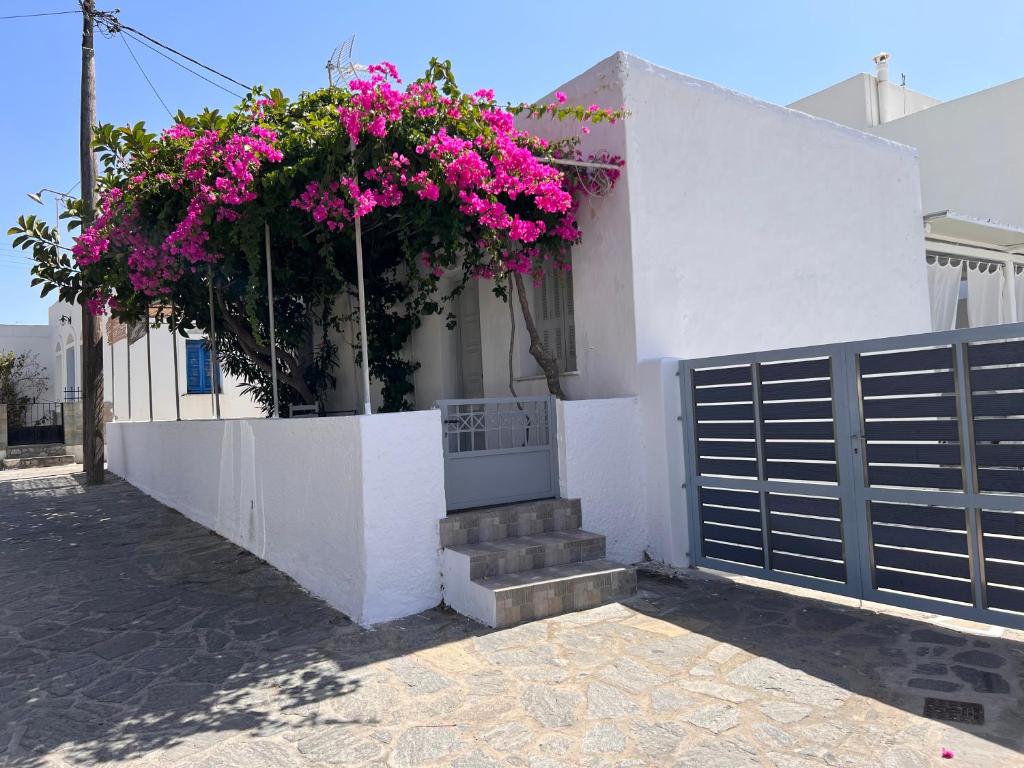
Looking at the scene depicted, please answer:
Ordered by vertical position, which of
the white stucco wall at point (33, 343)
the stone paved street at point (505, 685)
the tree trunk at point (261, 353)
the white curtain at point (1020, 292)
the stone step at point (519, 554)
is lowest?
the stone paved street at point (505, 685)

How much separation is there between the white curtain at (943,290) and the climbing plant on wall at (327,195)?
5.83m

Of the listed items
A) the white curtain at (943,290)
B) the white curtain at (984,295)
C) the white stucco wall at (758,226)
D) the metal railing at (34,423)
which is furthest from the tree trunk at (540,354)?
the metal railing at (34,423)

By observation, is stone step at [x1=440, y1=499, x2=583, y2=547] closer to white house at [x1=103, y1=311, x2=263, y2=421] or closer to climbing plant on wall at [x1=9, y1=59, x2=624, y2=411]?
climbing plant on wall at [x1=9, y1=59, x2=624, y2=411]

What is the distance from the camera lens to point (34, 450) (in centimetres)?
1880

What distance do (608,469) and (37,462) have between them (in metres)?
17.4

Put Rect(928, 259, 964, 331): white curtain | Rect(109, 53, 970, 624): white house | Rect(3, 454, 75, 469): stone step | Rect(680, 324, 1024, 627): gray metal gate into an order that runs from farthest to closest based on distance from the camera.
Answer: Rect(3, 454, 75, 469): stone step < Rect(928, 259, 964, 331): white curtain < Rect(109, 53, 970, 624): white house < Rect(680, 324, 1024, 627): gray metal gate

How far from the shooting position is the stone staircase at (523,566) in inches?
193

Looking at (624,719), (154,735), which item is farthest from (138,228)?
(624,719)

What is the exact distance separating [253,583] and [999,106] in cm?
1552

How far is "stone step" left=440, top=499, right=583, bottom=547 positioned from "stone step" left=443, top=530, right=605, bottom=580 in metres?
0.06

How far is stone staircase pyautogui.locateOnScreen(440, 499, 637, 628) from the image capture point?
4.90m

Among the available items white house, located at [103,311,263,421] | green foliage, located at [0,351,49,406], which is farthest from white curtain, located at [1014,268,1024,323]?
green foliage, located at [0,351,49,406]

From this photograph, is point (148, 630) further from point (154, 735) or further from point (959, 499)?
point (959, 499)

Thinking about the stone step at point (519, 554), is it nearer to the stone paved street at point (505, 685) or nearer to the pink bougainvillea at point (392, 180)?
the stone paved street at point (505, 685)
